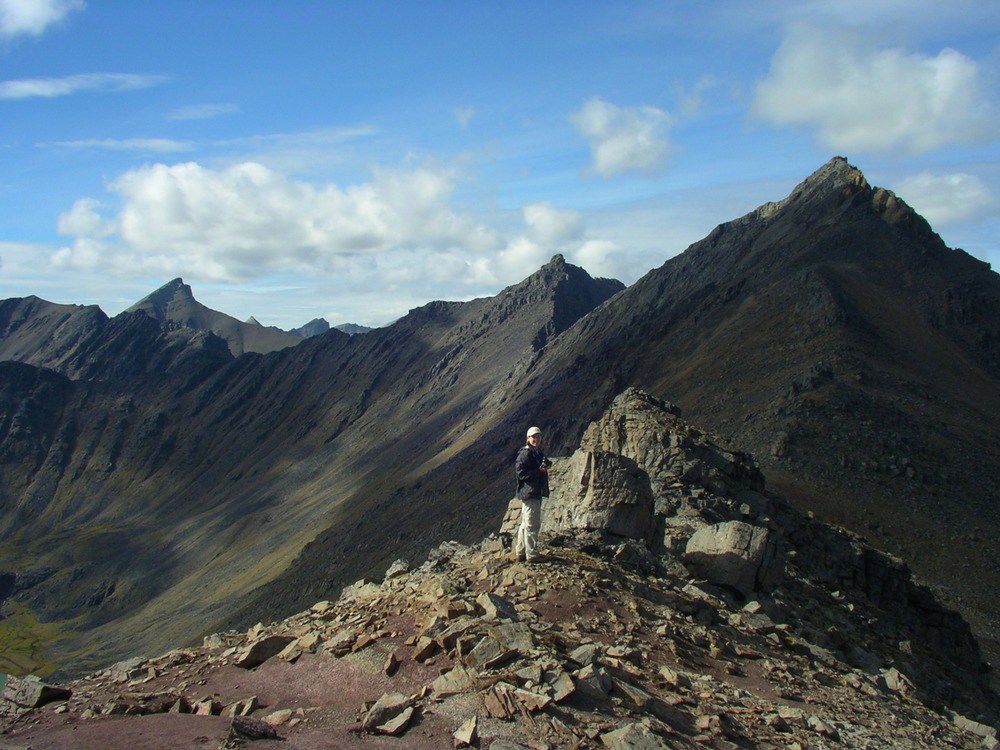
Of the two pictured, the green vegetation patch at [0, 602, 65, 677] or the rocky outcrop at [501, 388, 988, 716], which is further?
the green vegetation patch at [0, 602, 65, 677]

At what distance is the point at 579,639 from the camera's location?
47.5 ft

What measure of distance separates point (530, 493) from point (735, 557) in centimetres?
675

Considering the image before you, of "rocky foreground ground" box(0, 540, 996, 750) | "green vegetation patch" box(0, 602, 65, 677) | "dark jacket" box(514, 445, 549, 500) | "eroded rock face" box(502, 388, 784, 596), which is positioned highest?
"dark jacket" box(514, 445, 549, 500)

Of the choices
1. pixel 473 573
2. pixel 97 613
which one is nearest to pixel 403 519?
pixel 97 613

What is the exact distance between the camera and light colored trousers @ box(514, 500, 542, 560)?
17969 mm

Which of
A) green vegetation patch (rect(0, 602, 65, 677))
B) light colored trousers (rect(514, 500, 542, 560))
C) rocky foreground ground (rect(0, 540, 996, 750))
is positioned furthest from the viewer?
green vegetation patch (rect(0, 602, 65, 677))

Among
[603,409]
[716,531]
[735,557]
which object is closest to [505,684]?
[735,557]

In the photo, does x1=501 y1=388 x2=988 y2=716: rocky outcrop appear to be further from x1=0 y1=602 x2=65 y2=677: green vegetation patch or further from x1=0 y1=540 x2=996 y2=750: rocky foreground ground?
x1=0 y1=602 x2=65 y2=677: green vegetation patch

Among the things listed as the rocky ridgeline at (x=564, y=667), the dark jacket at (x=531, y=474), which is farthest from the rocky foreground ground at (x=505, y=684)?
the dark jacket at (x=531, y=474)

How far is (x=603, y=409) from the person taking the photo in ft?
305

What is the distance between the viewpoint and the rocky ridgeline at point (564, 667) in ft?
38.0

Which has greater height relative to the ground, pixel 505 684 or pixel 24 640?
pixel 505 684

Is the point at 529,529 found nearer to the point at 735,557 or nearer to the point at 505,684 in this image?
the point at 505,684

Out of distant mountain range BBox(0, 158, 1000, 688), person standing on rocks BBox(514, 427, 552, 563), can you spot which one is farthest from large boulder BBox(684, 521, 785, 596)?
distant mountain range BBox(0, 158, 1000, 688)
